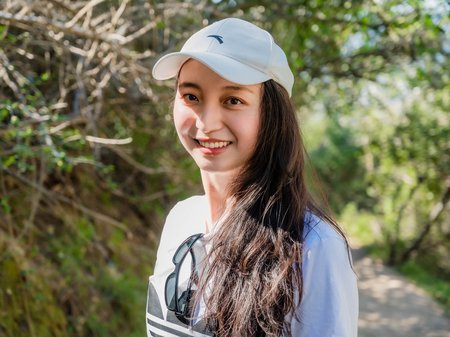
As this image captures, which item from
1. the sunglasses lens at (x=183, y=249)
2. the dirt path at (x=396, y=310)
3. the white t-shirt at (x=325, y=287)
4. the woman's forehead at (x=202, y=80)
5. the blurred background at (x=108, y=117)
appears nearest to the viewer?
the white t-shirt at (x=325, y=287)

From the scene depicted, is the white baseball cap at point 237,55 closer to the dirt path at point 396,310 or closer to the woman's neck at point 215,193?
the woman's neck at point 215,193

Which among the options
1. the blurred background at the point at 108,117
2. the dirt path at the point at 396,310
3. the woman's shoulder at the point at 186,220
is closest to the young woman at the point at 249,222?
the woman's shoulder at the point at 186,220

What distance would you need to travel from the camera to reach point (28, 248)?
10.4 ft

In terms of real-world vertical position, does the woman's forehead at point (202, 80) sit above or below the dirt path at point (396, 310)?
above

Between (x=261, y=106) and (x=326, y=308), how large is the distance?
1.70 feet

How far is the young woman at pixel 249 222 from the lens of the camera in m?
1.18

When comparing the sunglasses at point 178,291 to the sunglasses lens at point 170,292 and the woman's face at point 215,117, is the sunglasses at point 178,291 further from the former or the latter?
the woman's face at point 215,117

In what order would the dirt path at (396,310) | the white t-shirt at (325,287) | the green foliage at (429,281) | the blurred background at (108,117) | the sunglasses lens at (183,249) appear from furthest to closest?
the green foliage at (429,281) → the dirt path at (396,310) → the blurred background at (108,117) → the sunglasses lens at (183,249) → the white t-shirt at (325,287)

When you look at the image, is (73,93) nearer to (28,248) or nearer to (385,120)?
(28,248)

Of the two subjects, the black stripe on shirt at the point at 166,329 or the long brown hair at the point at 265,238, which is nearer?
the long brown hair at the point at 265,238

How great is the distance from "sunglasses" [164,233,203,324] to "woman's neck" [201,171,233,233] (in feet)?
0.26

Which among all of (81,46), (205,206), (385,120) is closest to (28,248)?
(81,46)

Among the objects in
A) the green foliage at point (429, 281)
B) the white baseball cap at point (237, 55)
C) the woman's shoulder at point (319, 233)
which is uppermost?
the white baseball cap at point (237, 55)

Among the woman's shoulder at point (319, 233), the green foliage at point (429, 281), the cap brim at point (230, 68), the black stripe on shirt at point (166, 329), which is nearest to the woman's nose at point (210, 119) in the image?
the cap brim at point (230, 68)
